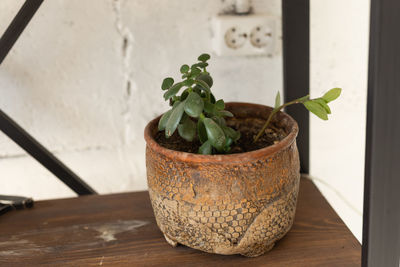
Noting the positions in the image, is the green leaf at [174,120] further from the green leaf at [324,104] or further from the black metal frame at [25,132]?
the black metal frame at [25,132]

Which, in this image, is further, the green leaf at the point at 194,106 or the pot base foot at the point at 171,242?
the pot base foot at the point at 171,242

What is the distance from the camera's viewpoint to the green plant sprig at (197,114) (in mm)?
577

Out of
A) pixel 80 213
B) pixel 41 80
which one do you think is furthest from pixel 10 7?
pixel 80 213

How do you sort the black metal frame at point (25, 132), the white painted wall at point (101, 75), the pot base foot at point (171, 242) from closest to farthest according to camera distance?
the pot base foot at point (171, 242), the black metal frame at point (25, 132), the white painted wall at point (101, 75)

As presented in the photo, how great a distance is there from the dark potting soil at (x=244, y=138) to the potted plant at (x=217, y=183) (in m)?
0.05

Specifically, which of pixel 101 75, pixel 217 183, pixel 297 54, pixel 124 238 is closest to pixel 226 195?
pixel 217 183

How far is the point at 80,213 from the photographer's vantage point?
2.68ft

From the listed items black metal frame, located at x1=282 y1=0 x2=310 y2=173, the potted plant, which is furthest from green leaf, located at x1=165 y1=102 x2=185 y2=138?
black metal frame, located at x1=282 y1=0 x2=310 y2=173

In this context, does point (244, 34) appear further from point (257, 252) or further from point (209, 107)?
point (257, 252)

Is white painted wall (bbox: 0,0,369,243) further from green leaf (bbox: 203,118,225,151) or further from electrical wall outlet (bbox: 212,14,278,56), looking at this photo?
green leaf (bbox: 203,118,225,151)

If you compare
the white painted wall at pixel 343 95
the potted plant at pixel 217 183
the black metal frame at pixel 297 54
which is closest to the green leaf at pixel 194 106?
the potted plant at pixel 217 183

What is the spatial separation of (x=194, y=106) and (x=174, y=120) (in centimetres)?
3

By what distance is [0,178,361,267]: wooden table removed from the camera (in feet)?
2.15

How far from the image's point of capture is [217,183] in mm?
575
